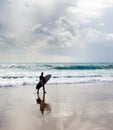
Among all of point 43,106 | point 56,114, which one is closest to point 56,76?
point 43,106

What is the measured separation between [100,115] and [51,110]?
259 centimetres

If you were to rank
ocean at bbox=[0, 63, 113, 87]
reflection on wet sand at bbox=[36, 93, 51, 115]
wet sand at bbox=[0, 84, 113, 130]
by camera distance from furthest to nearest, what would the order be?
ocean at bbox=[0, 63, 113, 87]
reflection on wet sand at bbox=[36, 93, 51, 115]
wet sand at bbox=[0, 84, 113, 130]

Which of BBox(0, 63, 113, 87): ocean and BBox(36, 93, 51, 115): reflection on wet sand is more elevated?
BBox(0, 63, 113, 87): ocean

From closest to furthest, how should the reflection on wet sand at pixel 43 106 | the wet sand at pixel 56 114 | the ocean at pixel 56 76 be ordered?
the wet sand at pixel 56 114
the reflection on wet sand at pixel 43 106
the ocean at pixel 56 76

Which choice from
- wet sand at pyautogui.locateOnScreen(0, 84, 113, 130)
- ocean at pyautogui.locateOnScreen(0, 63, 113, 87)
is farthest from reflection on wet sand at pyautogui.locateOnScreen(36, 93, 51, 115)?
ocean at pyautogui.locateOnScreen(0, 63, 113, 87)

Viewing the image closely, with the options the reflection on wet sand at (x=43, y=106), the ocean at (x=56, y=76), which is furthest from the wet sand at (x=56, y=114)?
the ocean at (x=56, y=76)

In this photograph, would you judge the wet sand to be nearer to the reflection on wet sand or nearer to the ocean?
the reflection on wet sand

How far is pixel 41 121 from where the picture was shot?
12922 mm

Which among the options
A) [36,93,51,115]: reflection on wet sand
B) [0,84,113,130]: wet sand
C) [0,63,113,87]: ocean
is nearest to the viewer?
[0,84,113,130]: wet sand

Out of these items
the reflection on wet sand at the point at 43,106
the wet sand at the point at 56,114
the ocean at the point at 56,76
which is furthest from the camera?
the ocean at the point at 56,76

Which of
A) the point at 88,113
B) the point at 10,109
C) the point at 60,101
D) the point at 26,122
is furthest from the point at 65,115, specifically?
the point at 60,101

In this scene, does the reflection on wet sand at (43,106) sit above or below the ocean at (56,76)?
below

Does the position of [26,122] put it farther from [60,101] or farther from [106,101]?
[106,101]

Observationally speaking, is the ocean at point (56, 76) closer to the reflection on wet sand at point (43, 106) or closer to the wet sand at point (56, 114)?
the reflection on wet sand at point (43, 106)
